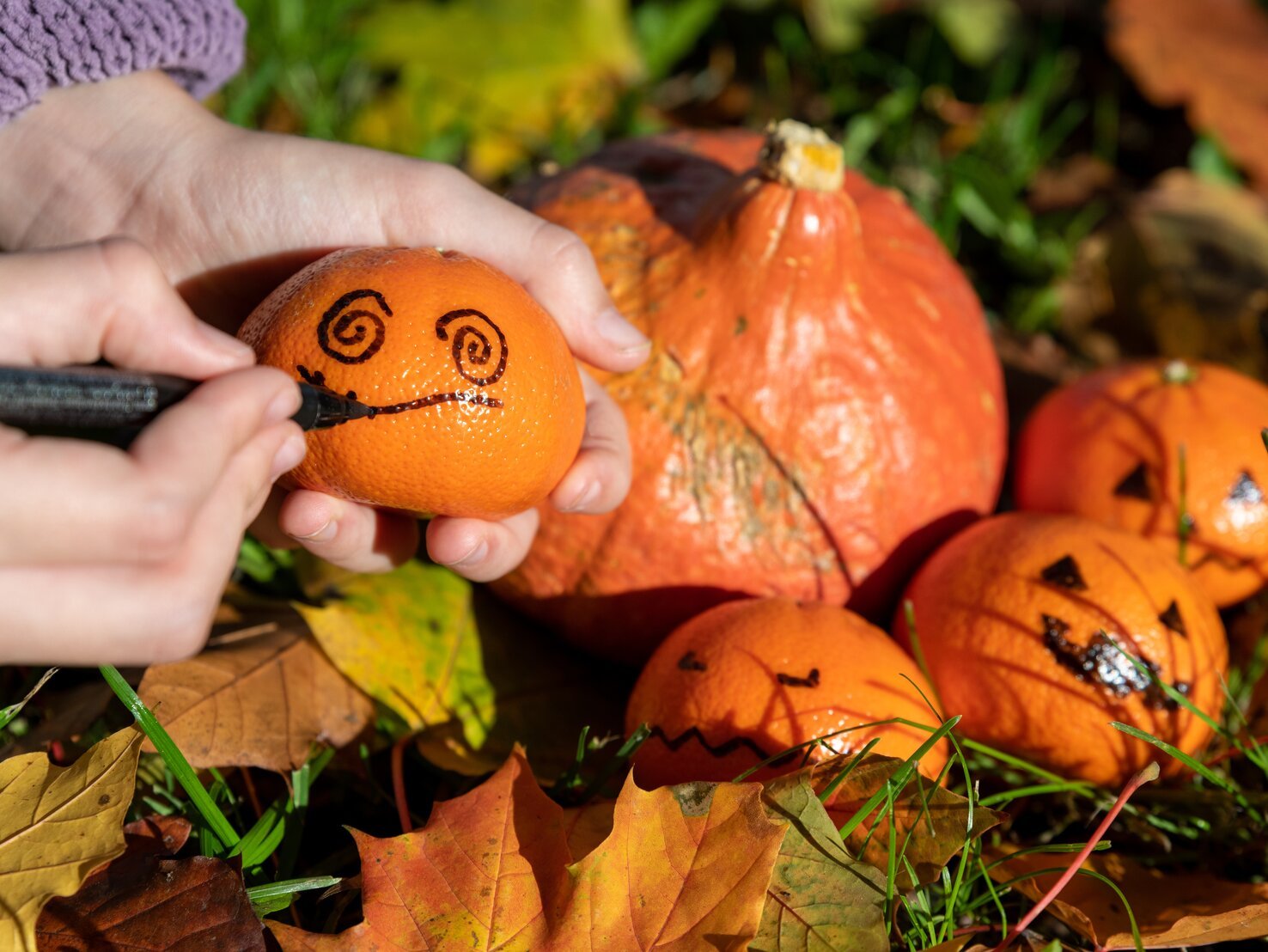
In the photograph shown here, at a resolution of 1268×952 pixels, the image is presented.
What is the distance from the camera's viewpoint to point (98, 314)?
63.5 inches

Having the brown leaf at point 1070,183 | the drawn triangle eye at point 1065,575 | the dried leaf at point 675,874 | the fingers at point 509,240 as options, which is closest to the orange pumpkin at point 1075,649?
the drawn triangle eye at point 1065,575

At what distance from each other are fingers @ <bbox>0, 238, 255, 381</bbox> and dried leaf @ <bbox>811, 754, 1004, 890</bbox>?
119 centimetres

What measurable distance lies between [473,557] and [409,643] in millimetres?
387

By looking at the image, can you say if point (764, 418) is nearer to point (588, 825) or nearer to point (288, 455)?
point (588, 825)

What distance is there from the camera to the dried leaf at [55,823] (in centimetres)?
160

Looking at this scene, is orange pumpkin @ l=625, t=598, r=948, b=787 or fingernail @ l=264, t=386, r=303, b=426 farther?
orange pumpkin @ l=625, t=598, r=948, b=787

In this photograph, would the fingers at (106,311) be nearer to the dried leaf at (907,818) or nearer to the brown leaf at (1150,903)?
the dried leaf at (907,818)

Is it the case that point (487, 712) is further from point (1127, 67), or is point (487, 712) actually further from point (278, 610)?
point (1127, 67)

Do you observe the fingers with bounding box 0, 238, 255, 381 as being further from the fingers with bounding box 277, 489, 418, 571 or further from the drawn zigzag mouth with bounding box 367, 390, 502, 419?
the fingers with bounding box 277, 489, 418, 571

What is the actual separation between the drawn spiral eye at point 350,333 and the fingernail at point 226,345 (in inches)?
4.5

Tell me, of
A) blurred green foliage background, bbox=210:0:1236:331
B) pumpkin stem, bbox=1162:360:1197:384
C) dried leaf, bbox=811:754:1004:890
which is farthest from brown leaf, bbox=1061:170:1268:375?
dried leaf, bbox=811:754:1004:890

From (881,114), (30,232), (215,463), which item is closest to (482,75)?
(881,114)

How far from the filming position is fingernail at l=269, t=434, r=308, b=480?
5.20 feet

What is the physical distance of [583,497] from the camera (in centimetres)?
214
